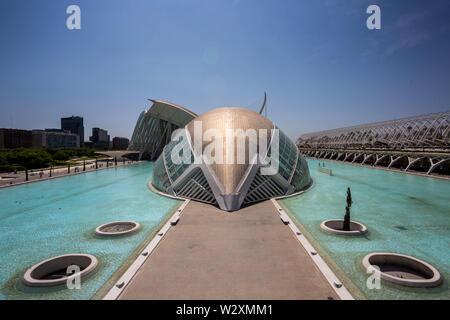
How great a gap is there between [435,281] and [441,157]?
30119 mm

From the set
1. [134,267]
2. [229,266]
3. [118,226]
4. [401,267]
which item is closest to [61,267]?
[134,267]

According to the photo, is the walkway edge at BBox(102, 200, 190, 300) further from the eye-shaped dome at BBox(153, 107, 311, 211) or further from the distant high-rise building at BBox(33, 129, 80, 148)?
the distant high-rise building at BBox(33, 129, 80, 148)

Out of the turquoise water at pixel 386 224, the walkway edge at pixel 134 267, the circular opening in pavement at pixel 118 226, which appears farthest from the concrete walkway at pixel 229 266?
the circular opening in pavement at pixel 118 226

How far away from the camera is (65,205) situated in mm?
16078

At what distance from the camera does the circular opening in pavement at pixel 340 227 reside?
399 inches

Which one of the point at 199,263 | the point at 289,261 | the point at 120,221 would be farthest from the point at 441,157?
the point at 120,221

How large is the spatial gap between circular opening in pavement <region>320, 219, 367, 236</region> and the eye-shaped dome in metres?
4.89

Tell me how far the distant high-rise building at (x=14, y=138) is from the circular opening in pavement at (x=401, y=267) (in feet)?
436

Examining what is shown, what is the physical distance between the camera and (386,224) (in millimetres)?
11711

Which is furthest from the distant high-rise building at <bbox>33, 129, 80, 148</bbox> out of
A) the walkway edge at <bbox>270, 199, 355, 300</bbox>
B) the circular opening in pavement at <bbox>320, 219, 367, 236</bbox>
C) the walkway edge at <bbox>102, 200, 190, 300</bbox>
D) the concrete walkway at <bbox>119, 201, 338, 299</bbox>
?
the circular opening in pavement at <bbox>320, 219, 367, 236</bbox>

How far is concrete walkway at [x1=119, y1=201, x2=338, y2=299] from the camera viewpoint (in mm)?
5918

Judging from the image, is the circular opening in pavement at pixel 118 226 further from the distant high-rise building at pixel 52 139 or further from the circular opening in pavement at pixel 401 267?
the distant high-rise building at pixel 52 139

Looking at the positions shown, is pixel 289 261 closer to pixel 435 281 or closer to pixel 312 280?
pixel 312 280

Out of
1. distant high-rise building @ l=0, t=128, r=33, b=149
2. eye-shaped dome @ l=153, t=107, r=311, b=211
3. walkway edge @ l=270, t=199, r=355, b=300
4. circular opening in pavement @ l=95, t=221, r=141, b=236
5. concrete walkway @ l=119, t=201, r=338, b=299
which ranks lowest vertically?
circular opening in pavement @ l=95, t=221, r=141, b=236
